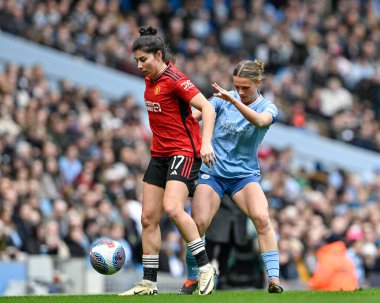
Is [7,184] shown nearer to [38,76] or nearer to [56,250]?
[56,250]

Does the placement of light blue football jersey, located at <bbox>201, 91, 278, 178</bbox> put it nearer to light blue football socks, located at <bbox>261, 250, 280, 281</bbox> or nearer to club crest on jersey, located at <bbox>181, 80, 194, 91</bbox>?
club crest on jersey, located at <bbox>181, 80, 194, 91</bbox>

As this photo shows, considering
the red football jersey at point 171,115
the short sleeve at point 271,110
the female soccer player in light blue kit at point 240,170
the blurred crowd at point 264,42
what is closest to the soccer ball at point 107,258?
the female soccer player in light blue kit at point 240,170

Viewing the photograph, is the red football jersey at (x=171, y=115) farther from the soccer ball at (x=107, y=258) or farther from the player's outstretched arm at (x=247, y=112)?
the soccer ball at (x=107, y=258)

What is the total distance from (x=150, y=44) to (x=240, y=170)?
1.40 metres

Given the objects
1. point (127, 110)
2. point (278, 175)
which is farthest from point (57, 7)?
point (278, 175)

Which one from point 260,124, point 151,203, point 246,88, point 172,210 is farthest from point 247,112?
point 151,203

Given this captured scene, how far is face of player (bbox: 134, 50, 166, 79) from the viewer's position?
1070 centimetres

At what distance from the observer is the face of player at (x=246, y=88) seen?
11.0m

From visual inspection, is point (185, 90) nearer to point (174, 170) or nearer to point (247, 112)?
point (247, 112)

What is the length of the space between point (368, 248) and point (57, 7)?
7.24 m

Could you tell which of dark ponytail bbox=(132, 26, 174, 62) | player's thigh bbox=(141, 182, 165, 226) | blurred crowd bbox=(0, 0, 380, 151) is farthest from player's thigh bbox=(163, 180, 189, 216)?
blurred crowd bbox=(0, 0, 380, 151)

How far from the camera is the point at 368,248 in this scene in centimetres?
1936

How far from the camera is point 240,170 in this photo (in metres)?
11.1

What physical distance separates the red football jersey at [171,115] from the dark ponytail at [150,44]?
0.46 feet
